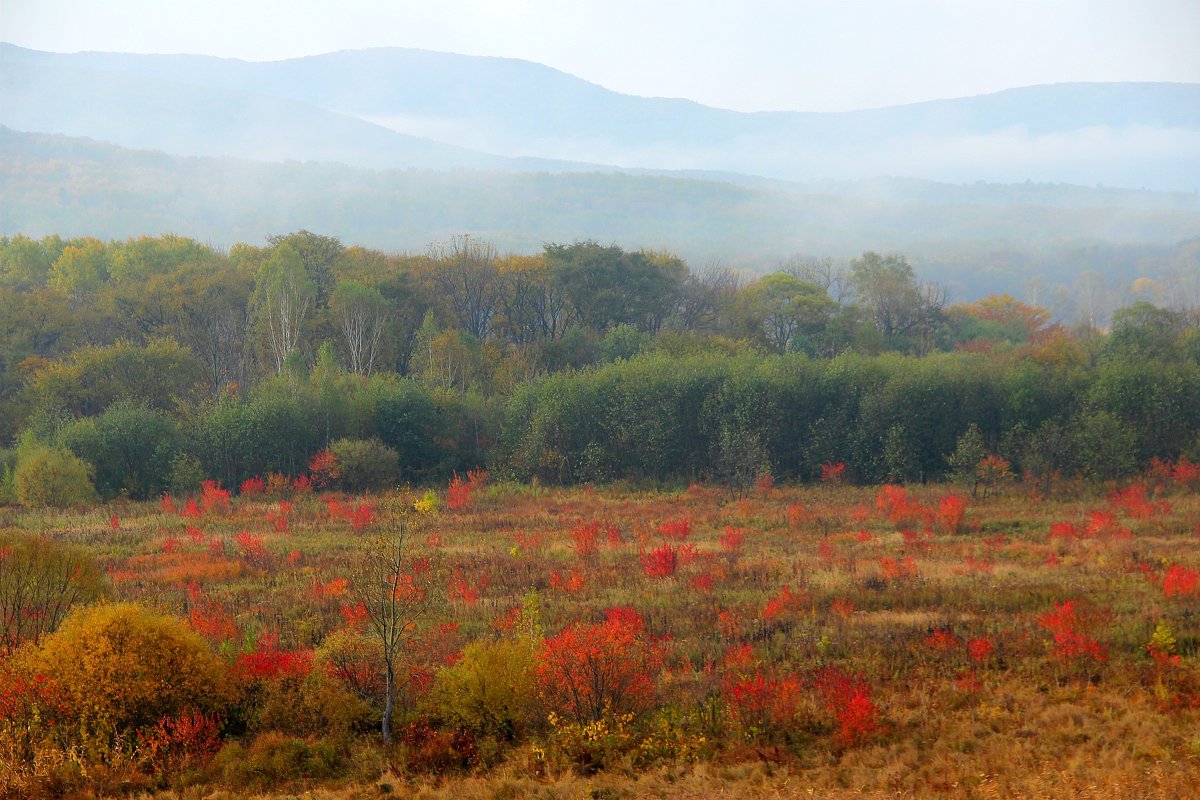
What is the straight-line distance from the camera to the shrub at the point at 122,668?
533 inches

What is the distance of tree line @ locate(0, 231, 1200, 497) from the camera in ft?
139

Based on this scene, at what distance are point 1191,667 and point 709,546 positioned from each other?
46.9 ft

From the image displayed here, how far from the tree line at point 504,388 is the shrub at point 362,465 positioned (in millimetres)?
154

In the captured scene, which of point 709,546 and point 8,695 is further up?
point 8,695

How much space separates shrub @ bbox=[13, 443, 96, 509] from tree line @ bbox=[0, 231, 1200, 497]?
0.47m

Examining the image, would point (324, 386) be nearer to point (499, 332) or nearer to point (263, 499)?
point (263, 499)

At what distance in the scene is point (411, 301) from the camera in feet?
207

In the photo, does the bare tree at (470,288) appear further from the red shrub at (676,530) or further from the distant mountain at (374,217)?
the distant mountain at (374,217)

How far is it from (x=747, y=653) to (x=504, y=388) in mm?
38469

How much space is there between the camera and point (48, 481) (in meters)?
37.7

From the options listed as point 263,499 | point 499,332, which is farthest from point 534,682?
point 499,332

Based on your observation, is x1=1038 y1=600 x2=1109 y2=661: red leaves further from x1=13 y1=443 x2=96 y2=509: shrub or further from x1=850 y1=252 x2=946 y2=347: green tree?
x1=850 y1=252 x2=946 y2=347: green tree

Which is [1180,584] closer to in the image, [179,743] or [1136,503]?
[1136,503]

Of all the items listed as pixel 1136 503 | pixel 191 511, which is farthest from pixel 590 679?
pixel 191 511
